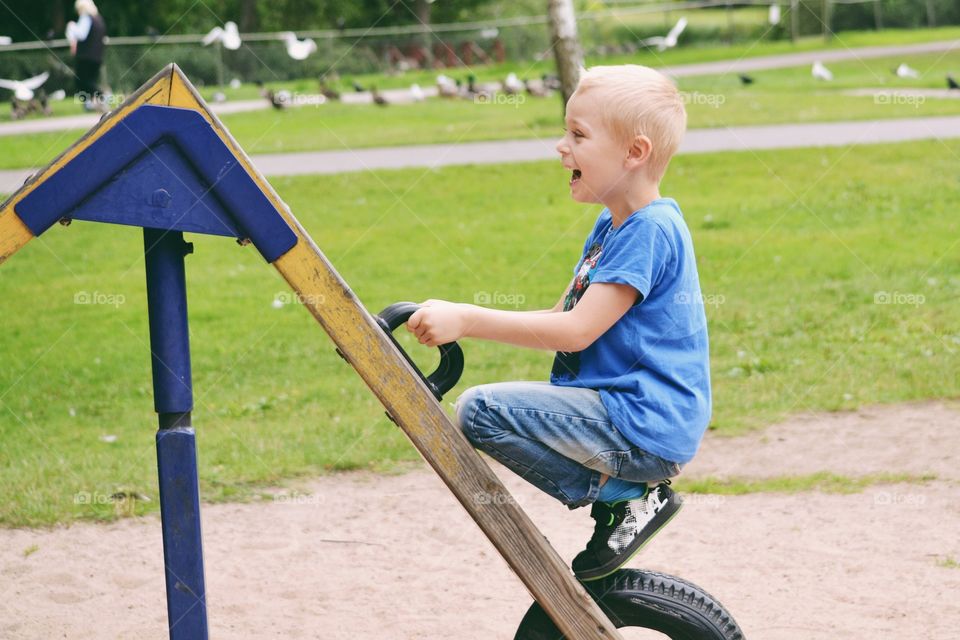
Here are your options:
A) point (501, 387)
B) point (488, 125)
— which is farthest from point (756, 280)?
point (488, 125)

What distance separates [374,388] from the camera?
2477 mm

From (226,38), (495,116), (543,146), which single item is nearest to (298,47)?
(226,38)

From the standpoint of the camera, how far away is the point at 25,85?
2067 cm

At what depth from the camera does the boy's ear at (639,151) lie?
8.31ft

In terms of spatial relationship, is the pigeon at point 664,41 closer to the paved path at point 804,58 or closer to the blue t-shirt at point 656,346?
the paved path at point 804,58

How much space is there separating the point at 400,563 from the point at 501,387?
1663mm

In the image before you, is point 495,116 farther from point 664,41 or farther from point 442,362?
point 442,362

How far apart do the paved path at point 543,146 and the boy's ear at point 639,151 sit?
9806 millimetres

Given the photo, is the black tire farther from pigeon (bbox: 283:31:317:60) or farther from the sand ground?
pigeon (bbox: 283:31:317:60)

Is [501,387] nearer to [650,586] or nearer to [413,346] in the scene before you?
[650,586]

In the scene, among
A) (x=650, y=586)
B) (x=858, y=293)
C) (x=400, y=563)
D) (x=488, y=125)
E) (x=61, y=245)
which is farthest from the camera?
(x=488, y=125)

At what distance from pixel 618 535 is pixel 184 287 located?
1.08 metres

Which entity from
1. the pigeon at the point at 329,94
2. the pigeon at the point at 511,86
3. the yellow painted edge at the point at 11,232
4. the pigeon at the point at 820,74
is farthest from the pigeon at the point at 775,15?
the yellow painted edge at the point at 11,232

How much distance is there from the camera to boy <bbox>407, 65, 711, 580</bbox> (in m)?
2.51
